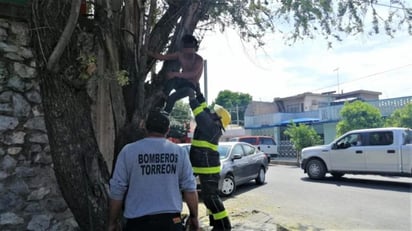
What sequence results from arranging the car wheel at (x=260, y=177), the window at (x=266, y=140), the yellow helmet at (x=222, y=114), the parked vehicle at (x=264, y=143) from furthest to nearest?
1. the window at (x=266, y=140)
2. the parked vehicle at (x=264, y=143)
3. the car wheel at (x=260, y=177)
4. the yellow helmet at (x=222, y=114)

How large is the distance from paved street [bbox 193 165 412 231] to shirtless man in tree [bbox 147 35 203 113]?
2.60 metres

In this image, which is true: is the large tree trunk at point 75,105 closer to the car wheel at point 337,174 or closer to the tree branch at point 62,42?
the tree branch at point 62,42

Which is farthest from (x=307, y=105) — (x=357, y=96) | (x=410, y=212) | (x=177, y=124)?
(x=410, y=212)

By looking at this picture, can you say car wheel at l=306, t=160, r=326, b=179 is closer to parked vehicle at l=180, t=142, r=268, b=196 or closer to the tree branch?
parked vehicle at l=180, t=142, r=268, b=196

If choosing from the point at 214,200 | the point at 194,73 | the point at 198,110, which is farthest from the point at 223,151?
the point at 194,73

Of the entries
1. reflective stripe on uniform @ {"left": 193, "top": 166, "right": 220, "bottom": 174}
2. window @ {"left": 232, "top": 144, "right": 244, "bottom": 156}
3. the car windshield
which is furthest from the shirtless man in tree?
window @ {"left": 232, "top": 144, "right": 244, "bottom": 156}

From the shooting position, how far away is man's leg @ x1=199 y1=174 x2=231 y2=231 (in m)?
4.80

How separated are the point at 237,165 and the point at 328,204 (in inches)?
107

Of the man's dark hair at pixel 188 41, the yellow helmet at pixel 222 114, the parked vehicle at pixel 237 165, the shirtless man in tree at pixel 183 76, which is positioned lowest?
the parked vehicle at pixel 237 165

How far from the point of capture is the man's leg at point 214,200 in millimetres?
4797

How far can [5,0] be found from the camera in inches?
176

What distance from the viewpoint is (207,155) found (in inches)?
190

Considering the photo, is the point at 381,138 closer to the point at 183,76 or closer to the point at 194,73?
the point at 194,73

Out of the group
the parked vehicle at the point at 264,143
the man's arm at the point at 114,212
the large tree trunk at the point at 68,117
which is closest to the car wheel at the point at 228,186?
the large tree trunk at the point at 68,117
